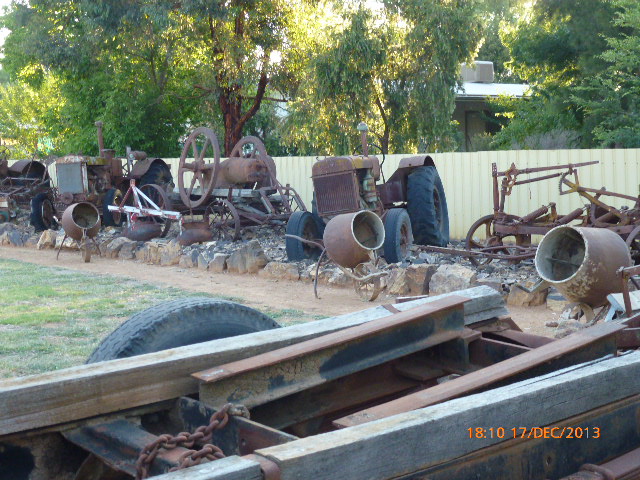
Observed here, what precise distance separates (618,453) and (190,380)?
1416 millimetres

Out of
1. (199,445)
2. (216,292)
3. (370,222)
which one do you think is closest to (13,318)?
(216,292)

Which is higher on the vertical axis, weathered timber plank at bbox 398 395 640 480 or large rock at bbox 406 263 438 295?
weathered timber plank at bbox 398 395 640 480

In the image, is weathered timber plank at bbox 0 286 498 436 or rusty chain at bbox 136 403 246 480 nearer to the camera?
rusty chain at bbox 136 403 246 480

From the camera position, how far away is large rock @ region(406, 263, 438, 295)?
33.4 feet

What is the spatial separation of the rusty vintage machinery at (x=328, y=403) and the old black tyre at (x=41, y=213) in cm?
1846

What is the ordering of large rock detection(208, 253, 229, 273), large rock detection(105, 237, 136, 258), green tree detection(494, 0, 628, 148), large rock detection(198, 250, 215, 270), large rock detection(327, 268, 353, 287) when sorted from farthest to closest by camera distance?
green tree detection(494, 0, 628, 148)
large rock detection(105, 237, 136, 258)
large rock detection(198, 250, 215, 270)
large rock detection(208, 253, 229, 273)
large rock detection(327, 268, 353, 287)

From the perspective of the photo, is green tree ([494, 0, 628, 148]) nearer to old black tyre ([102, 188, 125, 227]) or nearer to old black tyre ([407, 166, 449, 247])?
old black tyre ([407, 166, 449, 247])

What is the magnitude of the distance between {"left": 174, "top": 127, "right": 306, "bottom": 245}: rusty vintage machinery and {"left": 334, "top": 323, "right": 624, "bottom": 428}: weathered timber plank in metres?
12.5

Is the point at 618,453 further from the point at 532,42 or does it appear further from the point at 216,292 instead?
the point at 532,42

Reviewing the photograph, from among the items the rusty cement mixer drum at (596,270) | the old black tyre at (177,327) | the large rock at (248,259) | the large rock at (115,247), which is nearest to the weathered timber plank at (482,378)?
the old black tyre at (177,327)

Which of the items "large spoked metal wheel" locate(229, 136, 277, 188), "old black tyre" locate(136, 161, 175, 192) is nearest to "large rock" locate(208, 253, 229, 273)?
"large spoked metal wheel" locate(229, 136, 277, 188)

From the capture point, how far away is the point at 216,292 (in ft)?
37.1

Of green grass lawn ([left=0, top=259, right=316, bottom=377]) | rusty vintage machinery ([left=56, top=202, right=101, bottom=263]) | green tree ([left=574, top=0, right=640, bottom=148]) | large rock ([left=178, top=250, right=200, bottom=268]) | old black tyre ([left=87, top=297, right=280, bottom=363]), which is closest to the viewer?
old black tyre ([left=87, top=297, right=280, bottom=363])

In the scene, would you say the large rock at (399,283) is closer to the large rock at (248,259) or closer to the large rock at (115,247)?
the large rock at (248,259)
